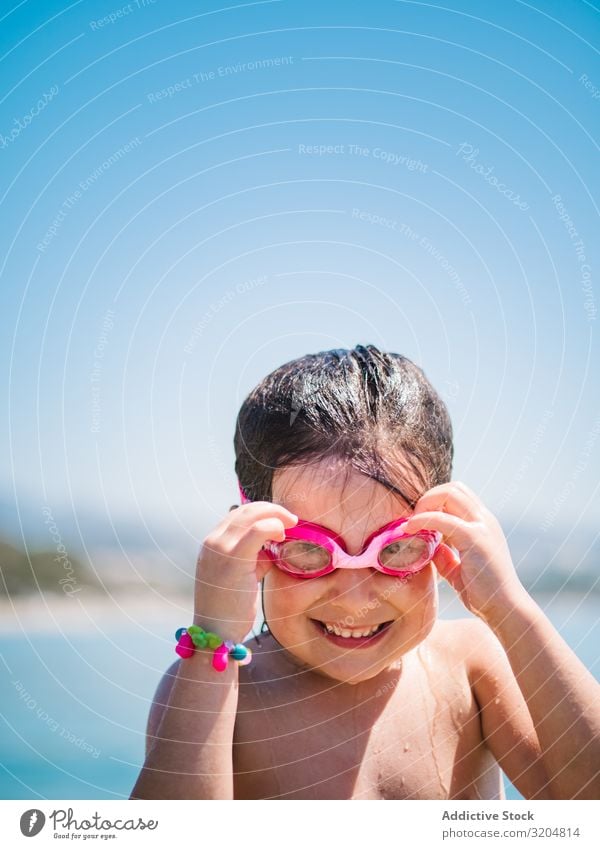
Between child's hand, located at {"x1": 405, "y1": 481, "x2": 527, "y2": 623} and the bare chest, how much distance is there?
1.14 ft

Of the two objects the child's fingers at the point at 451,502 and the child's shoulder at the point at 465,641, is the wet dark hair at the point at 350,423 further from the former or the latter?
the child's shoulder at the point at 465,641

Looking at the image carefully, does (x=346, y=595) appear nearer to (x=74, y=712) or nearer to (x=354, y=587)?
(x=354, y=587)

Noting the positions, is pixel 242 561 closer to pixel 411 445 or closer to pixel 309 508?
pixel 309 508

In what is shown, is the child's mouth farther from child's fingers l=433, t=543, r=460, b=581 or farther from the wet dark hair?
the wet dark hair

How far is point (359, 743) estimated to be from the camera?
2.04 meters

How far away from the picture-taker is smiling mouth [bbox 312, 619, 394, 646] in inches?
75.0

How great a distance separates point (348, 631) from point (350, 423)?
0.44 meters

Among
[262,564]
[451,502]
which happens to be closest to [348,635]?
[262,564]

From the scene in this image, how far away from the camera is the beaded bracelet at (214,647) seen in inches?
68.7

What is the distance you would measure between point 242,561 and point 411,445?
465 millimetres

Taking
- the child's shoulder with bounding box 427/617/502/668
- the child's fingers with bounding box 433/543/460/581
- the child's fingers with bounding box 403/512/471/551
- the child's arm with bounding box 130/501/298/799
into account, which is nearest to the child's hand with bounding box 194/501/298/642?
the child's arm with bounding box 130/501/298/799

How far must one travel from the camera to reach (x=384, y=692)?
211 centimetres

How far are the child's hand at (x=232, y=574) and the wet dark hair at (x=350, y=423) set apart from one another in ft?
0.65
